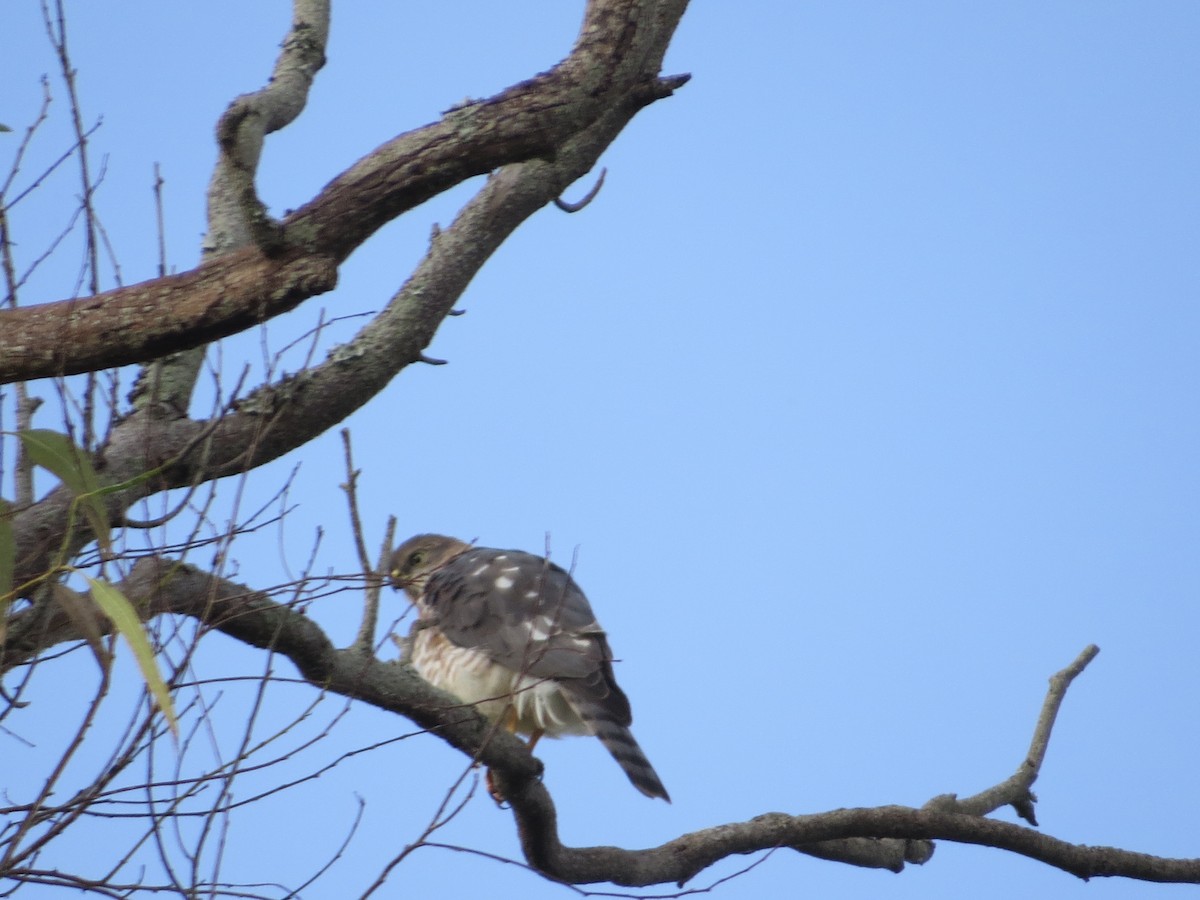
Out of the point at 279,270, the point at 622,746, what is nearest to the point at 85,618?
the point at 279,270

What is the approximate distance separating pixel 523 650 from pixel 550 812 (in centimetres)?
133

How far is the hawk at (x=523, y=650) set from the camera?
474cm

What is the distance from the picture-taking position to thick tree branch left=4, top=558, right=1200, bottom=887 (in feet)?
9.46

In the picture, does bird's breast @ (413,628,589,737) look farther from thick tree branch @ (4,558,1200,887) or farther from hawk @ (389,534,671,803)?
thick tree branch @ (4,558,1200,887)

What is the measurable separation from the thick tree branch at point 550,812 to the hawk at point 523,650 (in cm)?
55

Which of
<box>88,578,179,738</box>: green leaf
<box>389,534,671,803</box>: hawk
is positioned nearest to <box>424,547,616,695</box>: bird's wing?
<box>389,534,671,803</box>: hawk

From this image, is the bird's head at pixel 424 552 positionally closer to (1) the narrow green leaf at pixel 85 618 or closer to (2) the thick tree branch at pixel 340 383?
(2) the thick tree branch at pixel 340 383

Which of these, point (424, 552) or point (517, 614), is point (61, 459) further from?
point (424, 552)

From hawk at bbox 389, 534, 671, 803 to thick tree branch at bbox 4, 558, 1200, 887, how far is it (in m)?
0.55

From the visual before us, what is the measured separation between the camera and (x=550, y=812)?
12.0 ft

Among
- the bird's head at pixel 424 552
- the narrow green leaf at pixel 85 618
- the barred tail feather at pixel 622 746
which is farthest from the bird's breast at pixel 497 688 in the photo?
the narrow green leaf at pixel 85 618

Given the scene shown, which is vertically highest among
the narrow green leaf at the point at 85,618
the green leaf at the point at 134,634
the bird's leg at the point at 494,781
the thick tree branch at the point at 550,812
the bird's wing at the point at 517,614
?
the bird's wing at the point at 517,614

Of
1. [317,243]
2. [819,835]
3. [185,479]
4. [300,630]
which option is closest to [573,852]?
[819,835]

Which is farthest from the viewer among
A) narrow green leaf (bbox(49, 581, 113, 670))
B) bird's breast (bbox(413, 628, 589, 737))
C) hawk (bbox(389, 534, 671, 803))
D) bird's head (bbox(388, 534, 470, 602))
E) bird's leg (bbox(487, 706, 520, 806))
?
bird's head (bbox(388, 534, 470, 602))
